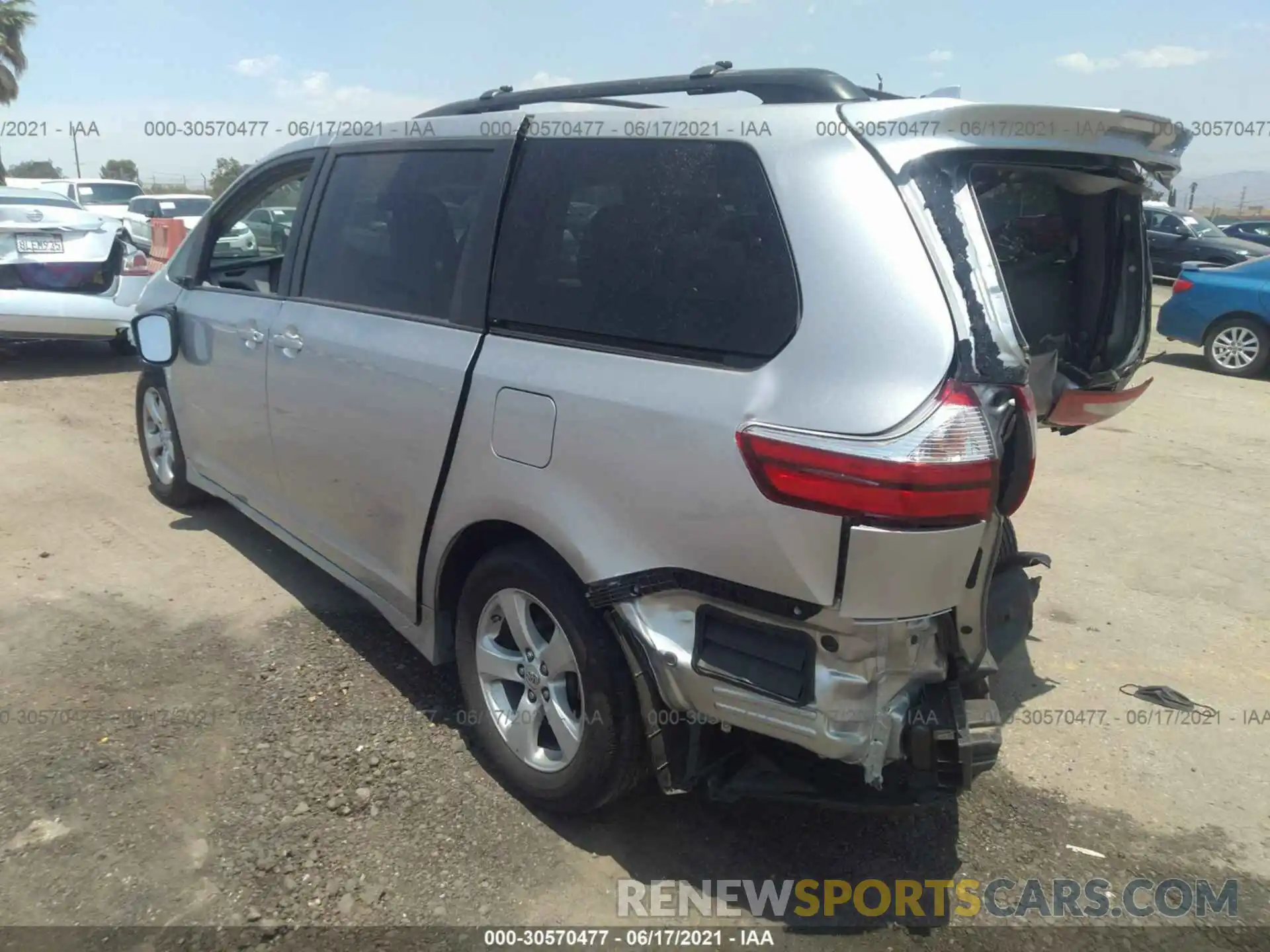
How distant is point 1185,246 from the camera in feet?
56.4

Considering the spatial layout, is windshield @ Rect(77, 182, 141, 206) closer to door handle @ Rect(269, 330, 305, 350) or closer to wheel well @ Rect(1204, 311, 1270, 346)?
door handle @ Rect(269, 330, 305, 350)

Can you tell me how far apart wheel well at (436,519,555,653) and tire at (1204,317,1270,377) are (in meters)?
9.92

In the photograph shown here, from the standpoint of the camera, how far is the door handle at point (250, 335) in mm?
3820

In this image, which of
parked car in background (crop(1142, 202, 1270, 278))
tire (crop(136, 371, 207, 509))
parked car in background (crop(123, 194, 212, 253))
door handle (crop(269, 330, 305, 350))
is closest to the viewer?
door handle (crop(269, 330, 305, 350))

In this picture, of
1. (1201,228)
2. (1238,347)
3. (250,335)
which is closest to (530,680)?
(250,335)

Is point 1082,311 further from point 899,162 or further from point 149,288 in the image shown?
point 149,288

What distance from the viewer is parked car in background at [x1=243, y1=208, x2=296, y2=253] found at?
13.6ft

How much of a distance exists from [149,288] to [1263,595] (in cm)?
555

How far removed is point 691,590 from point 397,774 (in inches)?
51.7

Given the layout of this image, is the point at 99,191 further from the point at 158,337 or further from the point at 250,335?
the point at 250,335

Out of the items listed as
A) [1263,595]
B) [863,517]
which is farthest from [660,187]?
[1263,595]

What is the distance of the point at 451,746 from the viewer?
317 centimetres

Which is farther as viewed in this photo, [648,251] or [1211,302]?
[1211,302]

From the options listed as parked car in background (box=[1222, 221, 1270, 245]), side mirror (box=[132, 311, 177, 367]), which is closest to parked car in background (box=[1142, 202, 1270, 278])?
parked car in background (box=[1222, 221, 1270, 245])
